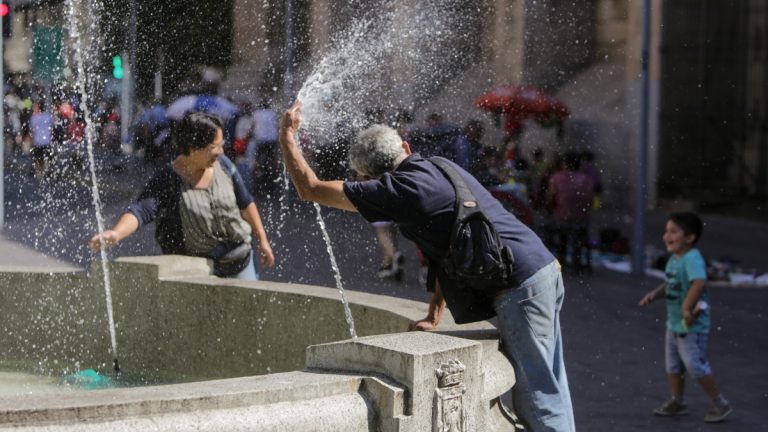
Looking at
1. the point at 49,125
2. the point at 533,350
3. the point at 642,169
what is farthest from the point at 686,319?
the point at 49,125

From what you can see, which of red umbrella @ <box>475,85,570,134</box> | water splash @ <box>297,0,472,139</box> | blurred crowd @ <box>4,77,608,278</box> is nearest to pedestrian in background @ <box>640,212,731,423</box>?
blurred crowd @ <box>4,77,608,278</box>

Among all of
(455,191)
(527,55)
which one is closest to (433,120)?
(527,55)

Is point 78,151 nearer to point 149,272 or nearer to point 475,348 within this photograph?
point 149,272

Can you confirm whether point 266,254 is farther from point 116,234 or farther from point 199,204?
point 116,234

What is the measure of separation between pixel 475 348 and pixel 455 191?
64cm

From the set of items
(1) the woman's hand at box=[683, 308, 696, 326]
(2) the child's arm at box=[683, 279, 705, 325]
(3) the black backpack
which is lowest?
(1) the woman's hand at box=[683, 308, 696, 326]

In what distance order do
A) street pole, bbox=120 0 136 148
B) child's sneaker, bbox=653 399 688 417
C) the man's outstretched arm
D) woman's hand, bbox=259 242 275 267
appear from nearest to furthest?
1. the man's outstretched arm
2. woman's hand, bbox=259 242 275 267
3. child's sneaker, bbox=653 399 688 417
4. street pole, bbox=120 0 136 148

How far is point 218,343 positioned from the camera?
5.90 meters

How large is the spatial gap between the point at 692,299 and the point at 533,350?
299 cm

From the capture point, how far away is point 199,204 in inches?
248

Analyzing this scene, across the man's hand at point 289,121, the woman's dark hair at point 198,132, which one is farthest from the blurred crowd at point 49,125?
the man's hand at point 289,121

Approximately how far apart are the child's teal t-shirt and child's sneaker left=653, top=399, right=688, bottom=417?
1.43 ft

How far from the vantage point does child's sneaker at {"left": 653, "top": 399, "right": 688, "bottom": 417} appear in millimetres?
7352

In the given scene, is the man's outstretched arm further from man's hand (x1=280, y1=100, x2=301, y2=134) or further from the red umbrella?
the red umbrella
